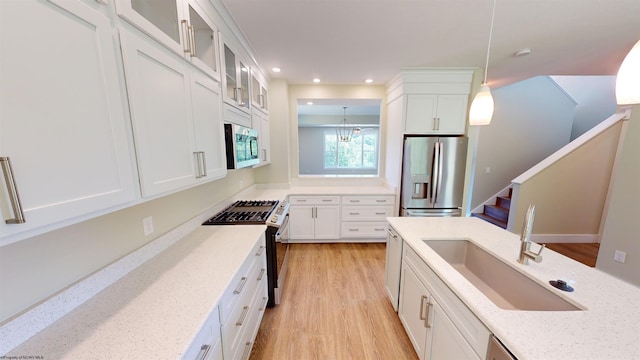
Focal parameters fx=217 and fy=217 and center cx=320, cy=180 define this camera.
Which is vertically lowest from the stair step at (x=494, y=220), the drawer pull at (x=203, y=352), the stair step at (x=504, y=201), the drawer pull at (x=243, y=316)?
the stair step at (x=494, y=220)

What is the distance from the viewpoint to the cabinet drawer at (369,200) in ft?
11.3

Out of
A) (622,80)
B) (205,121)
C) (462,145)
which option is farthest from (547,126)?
(205,121)

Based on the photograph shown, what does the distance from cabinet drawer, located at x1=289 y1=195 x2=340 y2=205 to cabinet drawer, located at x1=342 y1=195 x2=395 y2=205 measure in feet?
0.53

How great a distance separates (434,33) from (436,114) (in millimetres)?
1273

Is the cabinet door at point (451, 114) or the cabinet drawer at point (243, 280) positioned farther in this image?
the cabinet door at point (451, 114)

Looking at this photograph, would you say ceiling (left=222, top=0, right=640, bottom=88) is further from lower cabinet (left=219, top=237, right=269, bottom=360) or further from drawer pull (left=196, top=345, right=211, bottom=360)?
drawer pull (left=196, top=345, right=211, bottom=360)

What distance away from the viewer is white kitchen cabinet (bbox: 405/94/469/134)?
304cm

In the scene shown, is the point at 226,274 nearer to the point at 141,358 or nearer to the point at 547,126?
the point at 141,358

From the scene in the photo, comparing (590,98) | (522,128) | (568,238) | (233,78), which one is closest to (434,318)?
(233,78)

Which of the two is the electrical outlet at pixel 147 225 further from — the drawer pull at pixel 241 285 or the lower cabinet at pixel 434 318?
the lower cabinet at pixel 434 318

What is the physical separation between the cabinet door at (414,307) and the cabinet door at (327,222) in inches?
67.8

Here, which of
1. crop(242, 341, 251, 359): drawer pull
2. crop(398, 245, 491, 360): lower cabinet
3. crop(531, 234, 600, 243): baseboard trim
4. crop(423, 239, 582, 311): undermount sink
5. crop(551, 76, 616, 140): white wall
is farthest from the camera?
crop(551, 76, 616, 140): white wall

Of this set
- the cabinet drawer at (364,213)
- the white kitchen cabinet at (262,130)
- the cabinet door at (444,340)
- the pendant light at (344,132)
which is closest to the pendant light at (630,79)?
the cabinet door at (444,340)

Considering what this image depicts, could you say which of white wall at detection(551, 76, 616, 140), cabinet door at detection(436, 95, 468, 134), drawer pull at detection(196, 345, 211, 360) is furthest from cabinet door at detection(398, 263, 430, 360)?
white wall at detection(551, 76, 616, 140)
